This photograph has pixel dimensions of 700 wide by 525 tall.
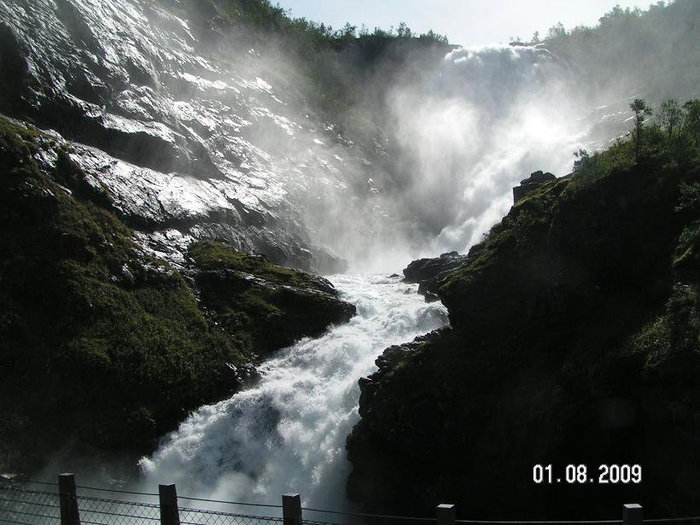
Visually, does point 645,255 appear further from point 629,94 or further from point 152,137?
point 629,94

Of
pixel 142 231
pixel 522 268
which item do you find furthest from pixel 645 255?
pixel 142 231

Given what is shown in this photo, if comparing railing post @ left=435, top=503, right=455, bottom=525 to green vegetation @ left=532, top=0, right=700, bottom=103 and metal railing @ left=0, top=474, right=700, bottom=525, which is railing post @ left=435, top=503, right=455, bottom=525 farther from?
green vegetation @ left=532, top=0, right=700, bottom=103

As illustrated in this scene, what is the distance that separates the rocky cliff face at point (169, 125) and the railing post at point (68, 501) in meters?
27.9

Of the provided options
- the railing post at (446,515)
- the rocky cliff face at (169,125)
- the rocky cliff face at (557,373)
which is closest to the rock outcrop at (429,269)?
the rocky cliff face at (169,125)

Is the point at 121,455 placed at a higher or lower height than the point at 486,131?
lower

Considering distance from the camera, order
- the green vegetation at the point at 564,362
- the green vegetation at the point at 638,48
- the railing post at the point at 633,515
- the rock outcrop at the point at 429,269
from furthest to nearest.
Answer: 1. the green vegetation at the point at 638,48
2. the rock outcrop at the point at 429,269
3. the green vegetation at the point at 564,362
4. the railing post at the point at 633,515

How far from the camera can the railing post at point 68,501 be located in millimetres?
11703

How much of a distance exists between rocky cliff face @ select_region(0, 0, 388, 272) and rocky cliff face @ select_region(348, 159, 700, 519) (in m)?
22.5

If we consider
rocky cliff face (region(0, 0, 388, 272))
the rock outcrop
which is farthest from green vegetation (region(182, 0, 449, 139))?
the rock outcrop

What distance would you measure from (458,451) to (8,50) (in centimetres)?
3955

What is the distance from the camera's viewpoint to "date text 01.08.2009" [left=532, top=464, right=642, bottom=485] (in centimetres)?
1642

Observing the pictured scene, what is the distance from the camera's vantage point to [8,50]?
138 ft

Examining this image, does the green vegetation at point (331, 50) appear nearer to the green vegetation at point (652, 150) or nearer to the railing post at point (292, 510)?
the green vegetation at point (652, 150)

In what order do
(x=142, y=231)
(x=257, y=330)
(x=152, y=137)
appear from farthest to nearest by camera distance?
(x=152, y=137)
(x=142, y=231)
(x=257, y=330)
